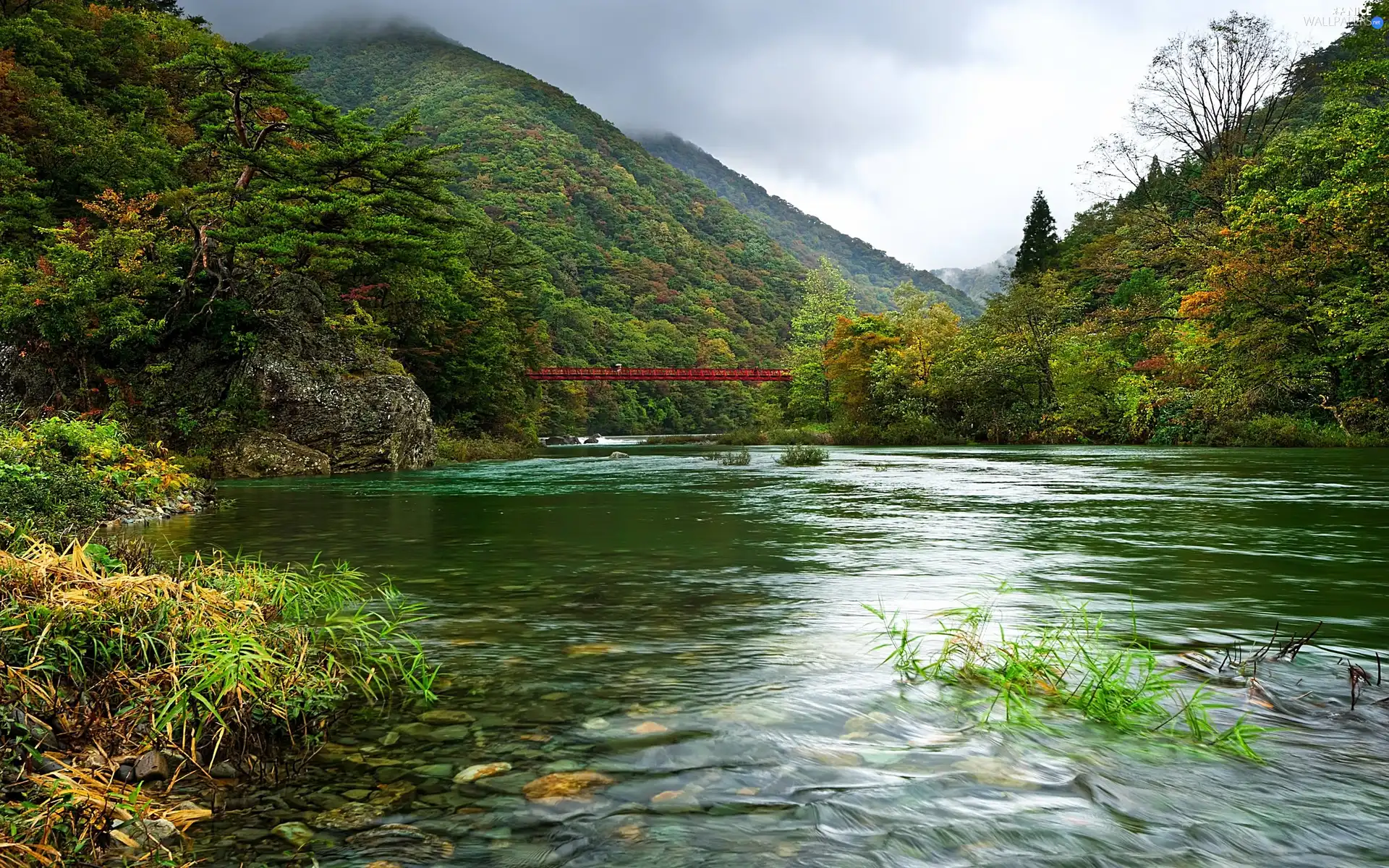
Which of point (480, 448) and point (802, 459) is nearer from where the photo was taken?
point (802, 459)

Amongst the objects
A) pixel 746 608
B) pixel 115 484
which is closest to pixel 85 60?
pixel 115 484

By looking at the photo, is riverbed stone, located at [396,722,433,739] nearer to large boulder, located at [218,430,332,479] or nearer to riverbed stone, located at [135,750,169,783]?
riverbed stone, located at [135,750,169,783]

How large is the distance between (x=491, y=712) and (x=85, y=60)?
130 ft

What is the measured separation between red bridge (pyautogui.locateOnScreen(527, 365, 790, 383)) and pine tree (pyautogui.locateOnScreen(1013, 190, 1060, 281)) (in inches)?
933

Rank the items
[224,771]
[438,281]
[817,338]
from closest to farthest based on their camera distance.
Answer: [224,771] < [438,281] < [817,338]

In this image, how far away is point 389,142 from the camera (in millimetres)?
26125

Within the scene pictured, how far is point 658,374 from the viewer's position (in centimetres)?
5397

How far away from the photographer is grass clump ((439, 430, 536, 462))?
3181 cm

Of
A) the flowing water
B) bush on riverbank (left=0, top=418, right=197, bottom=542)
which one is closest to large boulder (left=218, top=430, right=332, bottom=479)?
bush on riverbank (left=0, top=418, right=197, bottom=542)

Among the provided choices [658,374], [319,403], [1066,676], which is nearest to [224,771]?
[1066,676]

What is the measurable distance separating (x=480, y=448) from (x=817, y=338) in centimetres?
3825

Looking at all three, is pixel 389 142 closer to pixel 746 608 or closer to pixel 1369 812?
pixel 746 608

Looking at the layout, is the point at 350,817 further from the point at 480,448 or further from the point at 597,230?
the point at 597,230

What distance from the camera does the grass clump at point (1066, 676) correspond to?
347 cm
